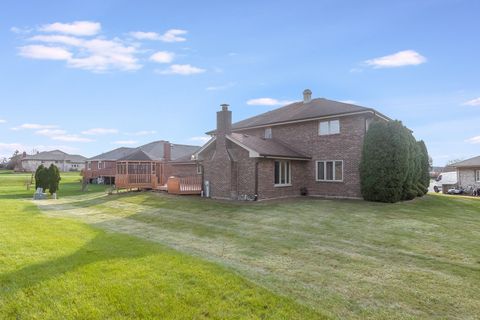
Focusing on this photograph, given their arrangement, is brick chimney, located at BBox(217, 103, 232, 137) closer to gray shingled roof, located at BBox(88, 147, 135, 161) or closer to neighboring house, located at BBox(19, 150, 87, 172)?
gray shingled roof, located at BBox(88, 147, 135, 161)

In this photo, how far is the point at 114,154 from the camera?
47156 mm

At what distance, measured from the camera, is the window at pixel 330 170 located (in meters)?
21.1

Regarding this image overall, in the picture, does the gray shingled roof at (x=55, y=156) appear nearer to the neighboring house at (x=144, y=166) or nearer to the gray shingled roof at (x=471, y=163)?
the neighboring house at (x=144, y=166)

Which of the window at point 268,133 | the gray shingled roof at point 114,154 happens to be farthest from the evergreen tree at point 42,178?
the window at point 268,133

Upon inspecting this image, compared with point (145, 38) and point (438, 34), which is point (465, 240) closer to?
point (438, 34)

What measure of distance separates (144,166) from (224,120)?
40.7 feet

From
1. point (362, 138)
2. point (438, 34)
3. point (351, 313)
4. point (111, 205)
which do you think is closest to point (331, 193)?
point (362, 138)

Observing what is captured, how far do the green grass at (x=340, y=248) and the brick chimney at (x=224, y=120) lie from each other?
5.41 meters

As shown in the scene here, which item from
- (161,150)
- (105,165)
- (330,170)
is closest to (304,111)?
(330,170)

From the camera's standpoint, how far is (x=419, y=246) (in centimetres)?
938

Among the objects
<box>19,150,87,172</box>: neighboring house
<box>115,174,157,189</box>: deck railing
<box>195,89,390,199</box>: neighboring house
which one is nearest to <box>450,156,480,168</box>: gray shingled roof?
<box>195,89,390,199</box>: neighboring house

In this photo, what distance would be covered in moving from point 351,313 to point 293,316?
3.15ft

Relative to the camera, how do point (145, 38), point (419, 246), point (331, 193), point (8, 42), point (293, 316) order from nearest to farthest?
1. point (293, 316)
2. point (419, 246)
3. point (8, 42)
4. point (145, 38)
5. point (331, 193)

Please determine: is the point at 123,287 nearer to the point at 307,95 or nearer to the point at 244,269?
the point at 244,269
